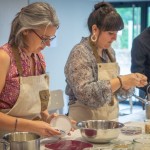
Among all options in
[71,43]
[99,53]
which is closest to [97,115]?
[99,53]

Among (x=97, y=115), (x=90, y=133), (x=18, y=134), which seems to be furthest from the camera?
(x=97, y=115)

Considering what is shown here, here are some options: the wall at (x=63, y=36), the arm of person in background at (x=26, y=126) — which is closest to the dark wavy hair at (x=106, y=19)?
the arm of person in background at (x=26, y=126)

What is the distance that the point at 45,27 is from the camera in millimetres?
1509

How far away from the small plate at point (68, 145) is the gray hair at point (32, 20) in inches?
18.7

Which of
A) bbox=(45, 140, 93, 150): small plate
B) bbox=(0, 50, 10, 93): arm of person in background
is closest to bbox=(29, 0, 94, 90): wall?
bbox=(0, 50, 10, 93): arm of person in background

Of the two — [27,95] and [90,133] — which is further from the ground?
[27,95]

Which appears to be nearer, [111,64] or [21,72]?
[21,72]

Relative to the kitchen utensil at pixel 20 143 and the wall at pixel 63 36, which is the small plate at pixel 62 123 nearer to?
the kitchen utensil at pixel 20 143

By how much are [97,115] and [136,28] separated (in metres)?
4.54

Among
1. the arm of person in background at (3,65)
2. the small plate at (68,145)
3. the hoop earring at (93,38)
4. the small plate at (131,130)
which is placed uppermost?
the hoop earring at (93,38)

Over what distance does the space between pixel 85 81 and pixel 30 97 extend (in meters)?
0.31

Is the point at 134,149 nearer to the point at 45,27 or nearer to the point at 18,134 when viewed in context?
the point at 18,134

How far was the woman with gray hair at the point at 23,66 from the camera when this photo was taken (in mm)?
1473

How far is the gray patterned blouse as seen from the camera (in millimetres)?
1729
